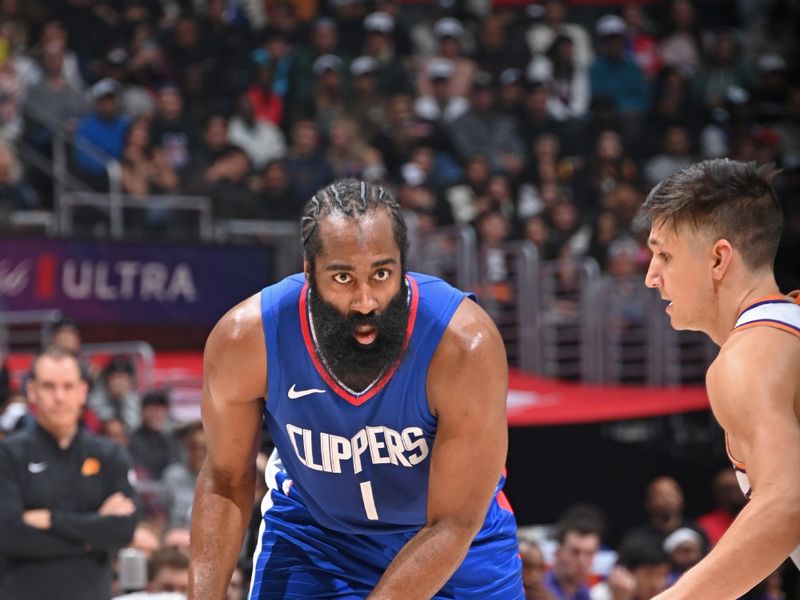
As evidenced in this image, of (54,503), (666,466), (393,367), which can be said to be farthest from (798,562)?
(666,466)

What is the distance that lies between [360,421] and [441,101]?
11.3 metres

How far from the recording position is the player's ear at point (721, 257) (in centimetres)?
345

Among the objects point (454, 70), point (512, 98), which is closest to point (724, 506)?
point (512, 98)

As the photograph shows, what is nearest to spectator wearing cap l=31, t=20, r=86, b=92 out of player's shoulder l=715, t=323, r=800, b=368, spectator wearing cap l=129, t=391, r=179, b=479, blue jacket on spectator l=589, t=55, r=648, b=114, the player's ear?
spectator wearing cap l=129, t=391, r=179, b=479

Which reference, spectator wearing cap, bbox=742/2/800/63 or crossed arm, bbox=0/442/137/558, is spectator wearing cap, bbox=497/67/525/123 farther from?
crossed arm, bbox=0/442/137/558

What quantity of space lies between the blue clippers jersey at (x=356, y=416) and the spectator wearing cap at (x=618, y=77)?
12.4m

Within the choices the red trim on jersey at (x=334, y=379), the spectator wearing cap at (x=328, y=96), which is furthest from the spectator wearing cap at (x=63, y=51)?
the red trim on jersey at (x=334, y=379)

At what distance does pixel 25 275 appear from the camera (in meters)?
11.5

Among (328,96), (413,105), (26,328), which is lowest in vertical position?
(26,328)

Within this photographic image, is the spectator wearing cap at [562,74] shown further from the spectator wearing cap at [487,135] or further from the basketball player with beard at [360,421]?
the basketball player with beard at [360,421]

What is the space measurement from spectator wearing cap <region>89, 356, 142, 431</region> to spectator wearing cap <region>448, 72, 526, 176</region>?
5.61 m

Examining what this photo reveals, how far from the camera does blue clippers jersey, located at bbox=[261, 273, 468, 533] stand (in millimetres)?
3861

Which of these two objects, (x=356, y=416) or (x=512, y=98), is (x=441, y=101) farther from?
(x=356, y=416)

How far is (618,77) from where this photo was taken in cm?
1606
